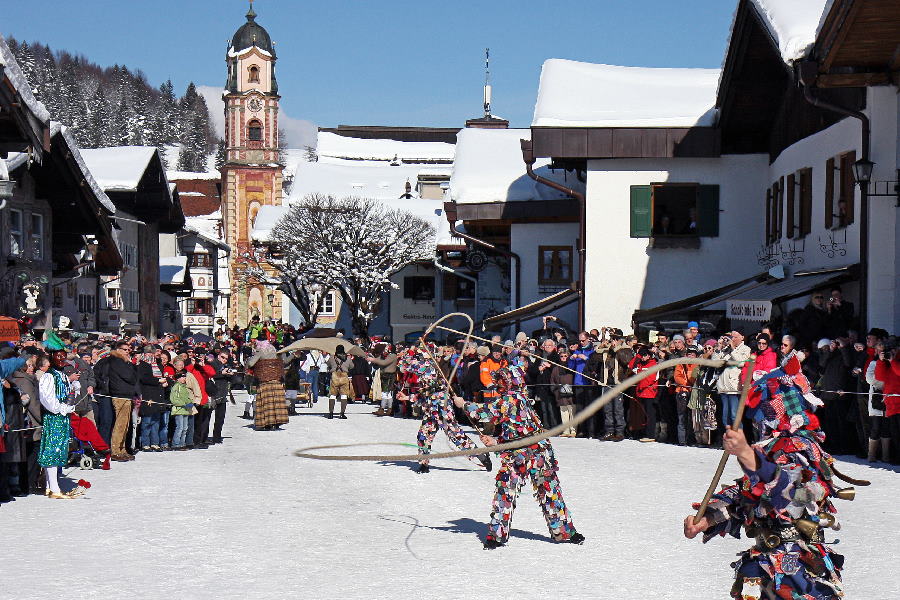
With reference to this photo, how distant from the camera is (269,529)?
38.3 feet

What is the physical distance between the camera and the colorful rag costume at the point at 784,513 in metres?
6.29

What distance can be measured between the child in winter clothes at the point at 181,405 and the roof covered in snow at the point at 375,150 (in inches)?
2884

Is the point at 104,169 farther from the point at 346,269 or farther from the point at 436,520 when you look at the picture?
the point at 436,520

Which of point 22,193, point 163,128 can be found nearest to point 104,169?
point 22,193

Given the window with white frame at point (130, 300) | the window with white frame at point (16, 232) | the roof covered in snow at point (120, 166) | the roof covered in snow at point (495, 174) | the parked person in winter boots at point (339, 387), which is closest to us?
the parked person in winter boots at point (339, 387)

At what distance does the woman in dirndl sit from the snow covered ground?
18.4 ft

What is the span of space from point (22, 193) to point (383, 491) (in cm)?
1708

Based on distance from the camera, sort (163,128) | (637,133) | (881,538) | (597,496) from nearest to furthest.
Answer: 1. (881,538)
2. (597,496)
3. (637,133)
4. (163,128)

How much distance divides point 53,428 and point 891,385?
33.1ft

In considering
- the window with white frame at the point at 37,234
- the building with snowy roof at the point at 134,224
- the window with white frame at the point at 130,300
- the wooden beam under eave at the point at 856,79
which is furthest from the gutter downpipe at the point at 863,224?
the window with white frame at the point at 130,300

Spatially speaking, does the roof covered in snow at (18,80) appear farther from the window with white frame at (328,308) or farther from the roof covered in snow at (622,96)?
the window with white frame at (328,308)

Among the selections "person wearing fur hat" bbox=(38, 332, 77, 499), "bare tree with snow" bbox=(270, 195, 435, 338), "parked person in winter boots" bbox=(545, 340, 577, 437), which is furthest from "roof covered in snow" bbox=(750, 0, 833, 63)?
"bare tree with snow" bbox=(270, 195, 435, 338)

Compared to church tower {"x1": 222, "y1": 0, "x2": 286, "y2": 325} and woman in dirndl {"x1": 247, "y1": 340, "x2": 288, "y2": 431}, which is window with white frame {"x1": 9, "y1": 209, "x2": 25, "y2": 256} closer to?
woman in dirndl {"x1": 247, "y1": 340, "x2": 288, "y2": 431}

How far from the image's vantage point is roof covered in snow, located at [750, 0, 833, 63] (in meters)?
19.2
